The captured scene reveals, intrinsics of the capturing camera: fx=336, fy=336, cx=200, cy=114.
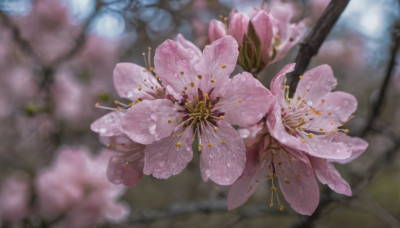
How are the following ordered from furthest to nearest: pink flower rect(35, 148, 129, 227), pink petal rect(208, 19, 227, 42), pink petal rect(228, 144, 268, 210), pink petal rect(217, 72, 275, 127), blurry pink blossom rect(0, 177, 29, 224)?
blurry pink blossom rect(0, 177, 29, 224), pink flower rect(35, 148, 129, 227), pink petal rect(208, 19, 227, 42), pink petal rect(228, 144, 268, 210), pink petal rect(217, 72, 275, 127)

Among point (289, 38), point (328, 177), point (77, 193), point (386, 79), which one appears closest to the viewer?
point (328, 177)

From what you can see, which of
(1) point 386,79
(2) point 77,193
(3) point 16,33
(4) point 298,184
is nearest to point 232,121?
(4) point 298,184

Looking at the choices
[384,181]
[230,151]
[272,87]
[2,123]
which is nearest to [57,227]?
[230,151]

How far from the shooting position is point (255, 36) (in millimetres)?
1222

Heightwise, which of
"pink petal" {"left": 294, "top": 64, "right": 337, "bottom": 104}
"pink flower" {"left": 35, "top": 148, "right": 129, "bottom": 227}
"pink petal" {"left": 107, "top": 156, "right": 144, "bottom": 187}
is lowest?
"pink flower" {"left": 35, "top": 148, "right": 129, "bottom": 227}

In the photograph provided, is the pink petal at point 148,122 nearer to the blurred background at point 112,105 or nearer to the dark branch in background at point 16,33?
the blurred background at point 112,105

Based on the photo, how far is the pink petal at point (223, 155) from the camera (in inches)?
39.8

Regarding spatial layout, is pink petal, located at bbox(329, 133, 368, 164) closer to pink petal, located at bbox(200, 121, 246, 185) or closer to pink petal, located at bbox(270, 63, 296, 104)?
pink petal, located at bbox(270, 63, 296, 104)

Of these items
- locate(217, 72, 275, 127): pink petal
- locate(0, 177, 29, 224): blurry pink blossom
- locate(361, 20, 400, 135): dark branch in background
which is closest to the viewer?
locate(217, 72, 275, 127): pink petal

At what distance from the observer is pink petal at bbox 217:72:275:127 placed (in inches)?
39.2

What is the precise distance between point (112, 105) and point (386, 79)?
207cm

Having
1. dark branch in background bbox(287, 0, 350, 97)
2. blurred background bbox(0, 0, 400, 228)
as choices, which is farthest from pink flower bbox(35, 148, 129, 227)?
dark branch in background bbox(287, 0, 350, 97)

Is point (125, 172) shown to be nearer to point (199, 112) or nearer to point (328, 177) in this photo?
point (199, 112)

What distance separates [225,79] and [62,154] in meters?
1.74
